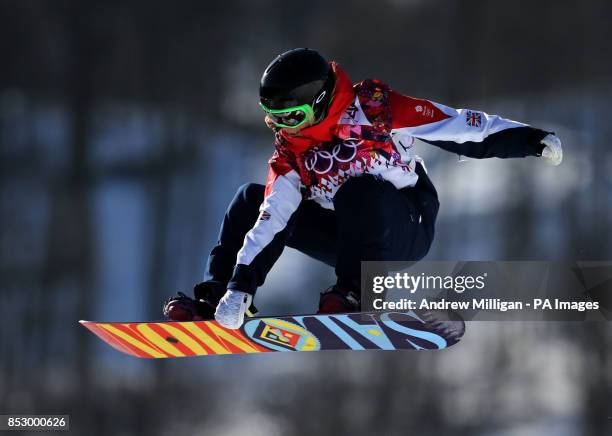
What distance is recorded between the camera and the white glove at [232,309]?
3957 mm

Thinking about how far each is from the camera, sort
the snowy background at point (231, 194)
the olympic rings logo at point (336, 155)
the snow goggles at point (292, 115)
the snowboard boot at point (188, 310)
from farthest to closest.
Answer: the snowy background at point (231, 194) → the snowboard boot at point (188, 310) → the olympic rings logo at point (336, 155) → the snow goggles at point (292, 115)

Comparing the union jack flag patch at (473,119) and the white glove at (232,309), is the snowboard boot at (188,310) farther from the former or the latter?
the union jack flag patch at (473,119)

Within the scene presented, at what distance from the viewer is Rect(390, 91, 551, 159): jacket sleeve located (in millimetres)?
3980

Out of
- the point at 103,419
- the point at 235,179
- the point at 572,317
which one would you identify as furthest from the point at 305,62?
the point at 103,419

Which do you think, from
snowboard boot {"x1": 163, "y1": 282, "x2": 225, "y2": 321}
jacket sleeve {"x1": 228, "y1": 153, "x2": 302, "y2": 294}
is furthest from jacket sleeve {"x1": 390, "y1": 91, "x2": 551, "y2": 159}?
snowboard boot {"x1": 163, "y1": 282, "x2": 225, "y2": 321}

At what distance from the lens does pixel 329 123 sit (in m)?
3.96

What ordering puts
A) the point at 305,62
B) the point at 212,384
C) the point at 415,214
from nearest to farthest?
1. the point at 305,62
2. the point at 415,214
3. the point at 212,384

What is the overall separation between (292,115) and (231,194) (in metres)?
3.93

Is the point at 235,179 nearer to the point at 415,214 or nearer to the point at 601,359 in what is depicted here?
the point at 601,359

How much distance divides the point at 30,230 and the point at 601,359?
437 cm

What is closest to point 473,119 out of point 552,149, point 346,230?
point 552,149

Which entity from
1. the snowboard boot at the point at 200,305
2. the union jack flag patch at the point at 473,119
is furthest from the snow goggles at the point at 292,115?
the snowboard boot at the point at 200,305

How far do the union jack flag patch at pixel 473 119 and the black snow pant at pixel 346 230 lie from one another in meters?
0.38

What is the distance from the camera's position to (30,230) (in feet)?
25.6
